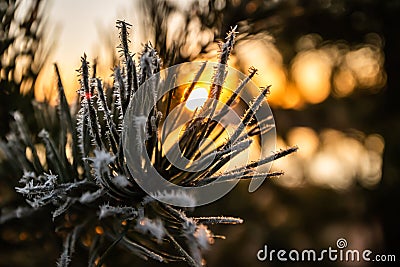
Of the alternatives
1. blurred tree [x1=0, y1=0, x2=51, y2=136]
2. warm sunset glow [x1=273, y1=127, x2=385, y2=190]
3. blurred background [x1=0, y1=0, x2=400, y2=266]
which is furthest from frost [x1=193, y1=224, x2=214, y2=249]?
warm sunset glow [x1=273, y1=127, x2=385, y2=190]

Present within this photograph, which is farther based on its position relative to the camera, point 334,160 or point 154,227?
point 334,160

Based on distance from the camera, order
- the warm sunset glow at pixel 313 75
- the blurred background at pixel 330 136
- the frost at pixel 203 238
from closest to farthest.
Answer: the frost at pixel 203 238 → the blurred background at pixel 330 136 → the warm sunset glow at pixel 313 75

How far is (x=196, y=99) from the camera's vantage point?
142 millimetres

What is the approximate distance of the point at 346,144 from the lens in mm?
776

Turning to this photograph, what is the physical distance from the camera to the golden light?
141mm

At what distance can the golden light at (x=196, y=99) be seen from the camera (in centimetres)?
14

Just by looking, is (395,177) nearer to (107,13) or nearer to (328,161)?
(328,161)

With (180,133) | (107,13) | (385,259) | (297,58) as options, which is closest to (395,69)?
(297,58)

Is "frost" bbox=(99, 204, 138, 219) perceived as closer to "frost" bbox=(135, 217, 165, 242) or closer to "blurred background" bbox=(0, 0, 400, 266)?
"frost" bbox=(135, 217, 165, 242)

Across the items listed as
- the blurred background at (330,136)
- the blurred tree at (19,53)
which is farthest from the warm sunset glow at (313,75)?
the blurred tree at (19,53)

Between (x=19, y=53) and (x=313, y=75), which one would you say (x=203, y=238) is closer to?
(x=19, y=53)

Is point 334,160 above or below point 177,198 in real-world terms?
above

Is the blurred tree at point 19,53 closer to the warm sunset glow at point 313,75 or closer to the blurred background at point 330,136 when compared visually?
the blurred background at point 330,136

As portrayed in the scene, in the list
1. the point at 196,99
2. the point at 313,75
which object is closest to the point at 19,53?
the point at 196,99
